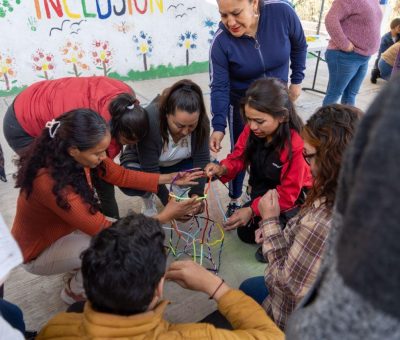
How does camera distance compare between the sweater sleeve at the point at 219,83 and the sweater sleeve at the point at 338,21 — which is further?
the sweater sleeve at the point at 338,21

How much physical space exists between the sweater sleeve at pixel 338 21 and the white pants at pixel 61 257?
2832mm

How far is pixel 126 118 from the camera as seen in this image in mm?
2014

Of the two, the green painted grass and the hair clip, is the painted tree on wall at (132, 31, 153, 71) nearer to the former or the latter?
the green painted grass

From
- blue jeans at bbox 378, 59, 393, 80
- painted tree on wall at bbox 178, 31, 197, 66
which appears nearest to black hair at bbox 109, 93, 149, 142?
painted tree on wall at bbox 178, 31, 197, 66

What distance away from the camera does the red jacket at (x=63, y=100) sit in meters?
2.16

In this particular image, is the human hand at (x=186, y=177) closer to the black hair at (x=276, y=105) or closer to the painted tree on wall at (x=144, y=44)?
the black hair at (x=276, y=105)

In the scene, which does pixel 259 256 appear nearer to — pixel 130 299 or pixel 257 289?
pixel 257 289

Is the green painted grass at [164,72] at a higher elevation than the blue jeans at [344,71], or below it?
below

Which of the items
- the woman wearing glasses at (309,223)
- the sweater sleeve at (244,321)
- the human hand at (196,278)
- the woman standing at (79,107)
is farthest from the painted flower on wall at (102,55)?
the sweater sleeve at (244,321)

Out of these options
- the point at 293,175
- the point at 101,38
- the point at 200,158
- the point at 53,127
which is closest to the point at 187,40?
the point at 101,38

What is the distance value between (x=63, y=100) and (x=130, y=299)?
1.63 metres

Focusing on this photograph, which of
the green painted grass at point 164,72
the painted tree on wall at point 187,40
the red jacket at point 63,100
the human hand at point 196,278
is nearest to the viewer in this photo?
the human hand at point 196,278

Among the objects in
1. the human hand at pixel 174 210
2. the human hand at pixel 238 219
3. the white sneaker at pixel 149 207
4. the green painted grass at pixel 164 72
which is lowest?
the white sneaker at pixel 149 207

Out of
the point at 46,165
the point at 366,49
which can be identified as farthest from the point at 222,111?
the point at 366,49
